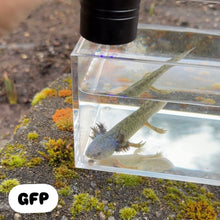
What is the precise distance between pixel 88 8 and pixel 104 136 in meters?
0.90

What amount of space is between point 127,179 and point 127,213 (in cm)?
30

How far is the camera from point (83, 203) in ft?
7.35

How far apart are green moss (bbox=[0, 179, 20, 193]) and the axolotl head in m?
0.57

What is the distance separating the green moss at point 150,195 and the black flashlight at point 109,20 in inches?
44.9

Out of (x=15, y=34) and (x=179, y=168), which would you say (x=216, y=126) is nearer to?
(x=179, y=168)

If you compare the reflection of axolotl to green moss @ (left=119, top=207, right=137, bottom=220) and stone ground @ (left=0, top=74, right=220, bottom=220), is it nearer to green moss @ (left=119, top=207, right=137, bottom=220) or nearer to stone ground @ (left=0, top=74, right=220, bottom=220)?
stone ground @ (left=0, top=74, right=220, bottom=220)

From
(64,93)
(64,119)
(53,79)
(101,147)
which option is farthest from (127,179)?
(53,79)

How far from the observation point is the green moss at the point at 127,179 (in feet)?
7.90

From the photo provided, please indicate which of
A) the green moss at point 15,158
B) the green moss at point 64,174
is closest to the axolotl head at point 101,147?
the green moss at point 64,174

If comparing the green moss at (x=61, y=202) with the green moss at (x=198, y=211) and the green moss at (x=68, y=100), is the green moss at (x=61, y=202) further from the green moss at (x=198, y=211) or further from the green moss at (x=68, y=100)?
the green moss at (x=68, y=100)

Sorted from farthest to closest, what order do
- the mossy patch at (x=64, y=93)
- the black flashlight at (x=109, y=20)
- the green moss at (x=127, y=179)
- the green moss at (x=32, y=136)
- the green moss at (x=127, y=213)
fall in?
1. the mossy patch at (x=64, y=93)
2. the green moss at (x=32, y=136)
3. the green moss at (x=127, y=179)
4. the green moss at (x=127, y=213)
5. the black flashlight at (x=109, y=20)

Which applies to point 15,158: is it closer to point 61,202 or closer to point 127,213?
point 61,202

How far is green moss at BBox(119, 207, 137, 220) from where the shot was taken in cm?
218

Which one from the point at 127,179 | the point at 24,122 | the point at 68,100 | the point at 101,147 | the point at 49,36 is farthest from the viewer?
the point at 49,36
